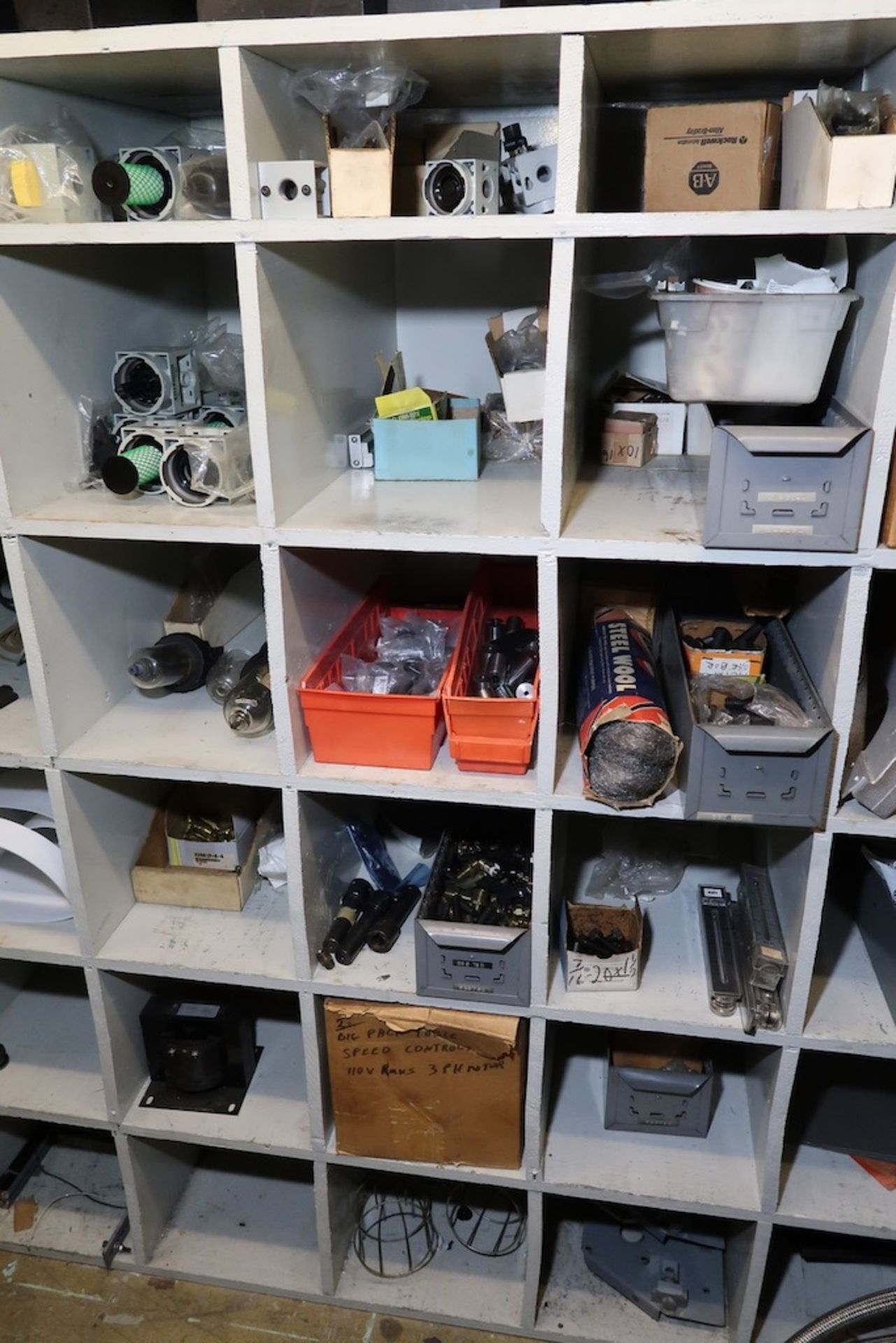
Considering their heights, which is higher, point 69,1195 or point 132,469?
point 132,469

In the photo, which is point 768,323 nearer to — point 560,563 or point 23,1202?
point 560,563

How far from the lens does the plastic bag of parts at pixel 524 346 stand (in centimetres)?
152

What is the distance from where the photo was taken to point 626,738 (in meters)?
1.25

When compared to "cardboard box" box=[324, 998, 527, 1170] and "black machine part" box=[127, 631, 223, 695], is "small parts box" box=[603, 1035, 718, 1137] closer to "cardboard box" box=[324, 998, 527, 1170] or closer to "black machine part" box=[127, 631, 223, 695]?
"cardboard box" box=[324, 998, 527, 1170]

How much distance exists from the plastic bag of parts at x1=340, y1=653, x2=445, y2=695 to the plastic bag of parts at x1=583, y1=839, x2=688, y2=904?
51 centimetres

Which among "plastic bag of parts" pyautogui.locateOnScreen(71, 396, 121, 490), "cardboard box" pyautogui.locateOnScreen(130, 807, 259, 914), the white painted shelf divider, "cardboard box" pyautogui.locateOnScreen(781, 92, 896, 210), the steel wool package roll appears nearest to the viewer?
"cardboard box" pyautogui.locateOnScreen(781, 92, 896, 210)

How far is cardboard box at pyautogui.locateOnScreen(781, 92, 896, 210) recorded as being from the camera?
3.33 feet

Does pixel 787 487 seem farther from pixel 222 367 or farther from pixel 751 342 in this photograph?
pixel 222 367

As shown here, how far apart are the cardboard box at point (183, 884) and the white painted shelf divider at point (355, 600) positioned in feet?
0.08

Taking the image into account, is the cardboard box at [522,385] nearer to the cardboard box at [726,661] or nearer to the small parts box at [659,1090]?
the cardboard box at [726,661]

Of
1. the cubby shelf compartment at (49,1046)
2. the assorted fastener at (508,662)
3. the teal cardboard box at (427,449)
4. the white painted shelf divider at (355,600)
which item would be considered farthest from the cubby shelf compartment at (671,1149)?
the teal cardboard box at (427,449)

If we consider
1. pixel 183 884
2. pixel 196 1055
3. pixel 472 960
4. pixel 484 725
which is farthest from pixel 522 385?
pixel 196 1055

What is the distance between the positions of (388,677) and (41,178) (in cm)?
75

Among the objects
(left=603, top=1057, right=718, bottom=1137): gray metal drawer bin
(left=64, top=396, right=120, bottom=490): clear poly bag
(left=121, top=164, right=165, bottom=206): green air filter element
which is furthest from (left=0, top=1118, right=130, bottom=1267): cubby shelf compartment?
(left=121, top=164, right=165, bottom=206): green air filter element
